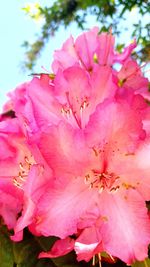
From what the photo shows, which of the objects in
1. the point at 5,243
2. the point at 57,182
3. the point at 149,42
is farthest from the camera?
the point at 149,42

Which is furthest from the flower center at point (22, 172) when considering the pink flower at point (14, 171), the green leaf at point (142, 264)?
the green leaf at point (142, 264)

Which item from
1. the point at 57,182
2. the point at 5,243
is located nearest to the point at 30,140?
the point at 57,182

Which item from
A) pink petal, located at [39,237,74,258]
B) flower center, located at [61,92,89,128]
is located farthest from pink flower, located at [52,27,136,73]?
pink petal, located at [39,237,74,258]

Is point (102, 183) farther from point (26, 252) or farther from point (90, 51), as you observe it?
point (90, 51)

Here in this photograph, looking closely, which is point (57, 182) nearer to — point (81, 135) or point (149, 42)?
point (81, 135)

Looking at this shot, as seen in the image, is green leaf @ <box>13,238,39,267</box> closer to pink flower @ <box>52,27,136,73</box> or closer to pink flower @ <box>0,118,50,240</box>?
pink flower @ <box>0,118,50,240</box>

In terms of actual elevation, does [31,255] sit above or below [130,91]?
below

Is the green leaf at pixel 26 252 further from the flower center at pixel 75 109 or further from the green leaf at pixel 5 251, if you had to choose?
the flower center at pixel 75 109

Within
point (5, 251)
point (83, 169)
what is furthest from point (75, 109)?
point (5, 251)
